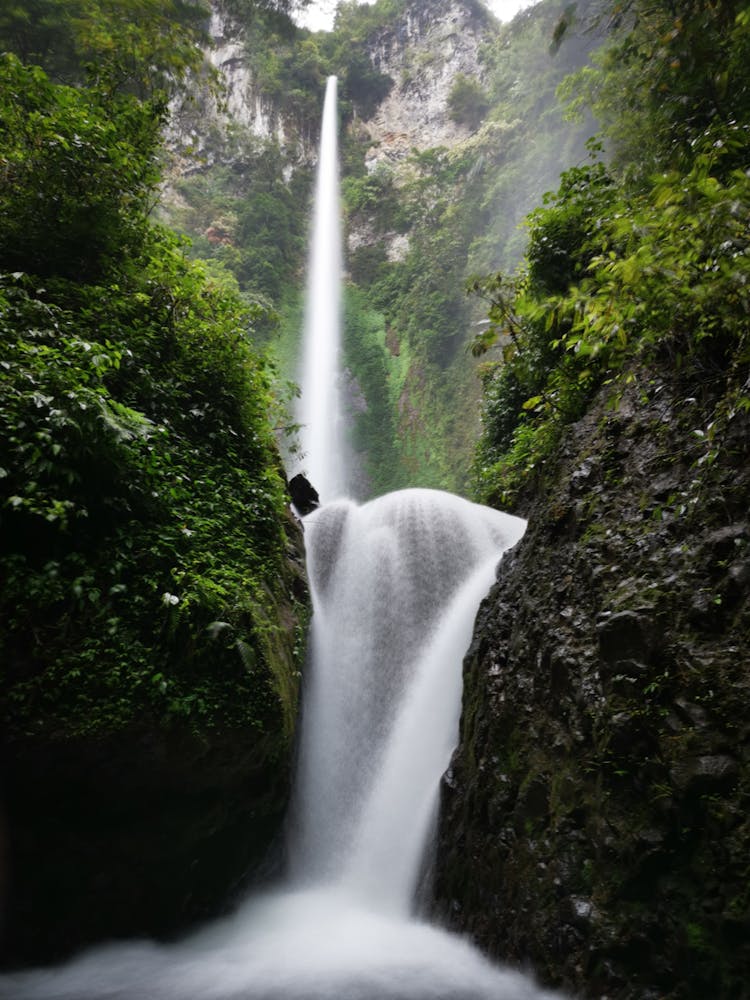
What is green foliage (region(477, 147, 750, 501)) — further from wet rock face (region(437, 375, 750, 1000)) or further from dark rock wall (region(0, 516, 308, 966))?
dark rock wall (region(0, 516, 308, 966))

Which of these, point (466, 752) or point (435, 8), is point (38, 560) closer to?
point (466, 752)

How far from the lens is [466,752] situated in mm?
4336

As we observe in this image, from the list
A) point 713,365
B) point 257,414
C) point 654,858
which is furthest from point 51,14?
point 654,858

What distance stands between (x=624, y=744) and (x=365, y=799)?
3.65 meters

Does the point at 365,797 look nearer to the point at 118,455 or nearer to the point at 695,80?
the point at 118,455

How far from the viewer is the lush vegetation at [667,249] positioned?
246 cm

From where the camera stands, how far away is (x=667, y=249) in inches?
95.8

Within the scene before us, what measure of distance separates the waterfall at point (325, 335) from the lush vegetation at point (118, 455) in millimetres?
13094

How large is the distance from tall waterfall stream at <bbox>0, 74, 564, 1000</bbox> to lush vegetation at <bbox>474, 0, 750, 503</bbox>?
250cm

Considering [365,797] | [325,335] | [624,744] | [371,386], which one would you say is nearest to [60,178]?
[624,744]

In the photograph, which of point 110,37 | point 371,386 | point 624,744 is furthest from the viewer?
point 371,386

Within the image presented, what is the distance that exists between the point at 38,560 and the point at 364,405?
2046cm

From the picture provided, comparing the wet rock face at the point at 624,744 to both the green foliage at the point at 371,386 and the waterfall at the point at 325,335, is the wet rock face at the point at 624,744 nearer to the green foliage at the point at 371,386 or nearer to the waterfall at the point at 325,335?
the waterfall at the point at 325,335

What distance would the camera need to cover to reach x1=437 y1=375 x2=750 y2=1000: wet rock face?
2266 millimetres
